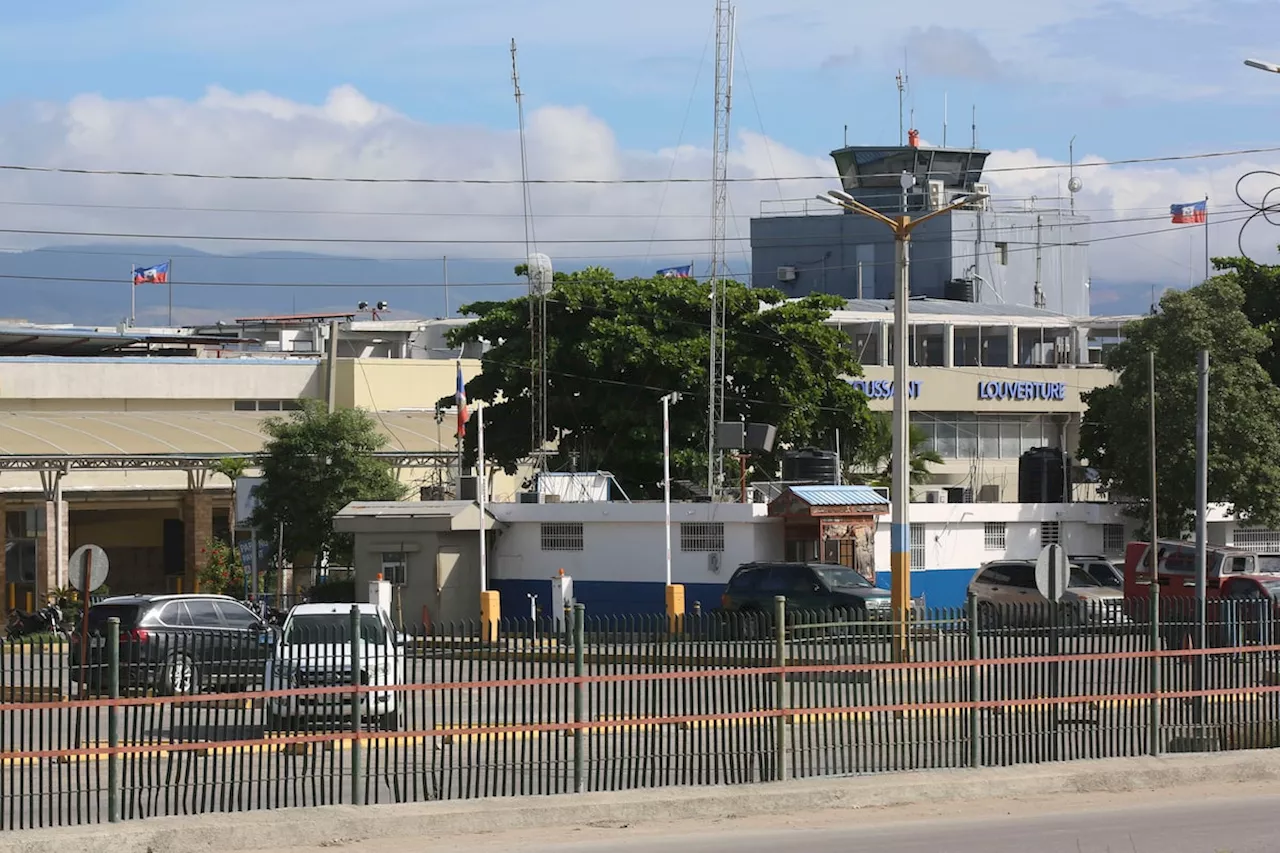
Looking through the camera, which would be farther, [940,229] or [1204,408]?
[940,229]

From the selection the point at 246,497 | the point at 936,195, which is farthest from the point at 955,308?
the point at 246,497

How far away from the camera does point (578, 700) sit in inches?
588

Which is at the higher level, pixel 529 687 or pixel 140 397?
pixel 140 397

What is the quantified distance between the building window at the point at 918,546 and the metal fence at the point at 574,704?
89.6ft

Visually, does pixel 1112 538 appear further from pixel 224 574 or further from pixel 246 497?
pixel 224 574

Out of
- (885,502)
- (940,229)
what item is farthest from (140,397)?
(940,229)

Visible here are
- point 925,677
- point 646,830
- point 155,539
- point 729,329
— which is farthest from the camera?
point 155,539

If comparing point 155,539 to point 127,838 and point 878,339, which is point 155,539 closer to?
point 878,339

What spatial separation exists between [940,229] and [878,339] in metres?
16.0

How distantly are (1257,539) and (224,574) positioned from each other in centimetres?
3019

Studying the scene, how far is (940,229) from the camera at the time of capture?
103625mm

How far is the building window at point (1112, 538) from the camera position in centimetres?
5009

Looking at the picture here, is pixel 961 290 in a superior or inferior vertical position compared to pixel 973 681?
superior

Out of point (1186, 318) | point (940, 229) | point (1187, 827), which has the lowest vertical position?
point (1187, 827)
